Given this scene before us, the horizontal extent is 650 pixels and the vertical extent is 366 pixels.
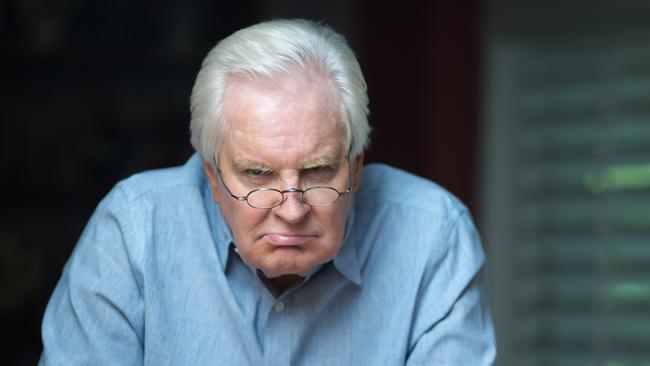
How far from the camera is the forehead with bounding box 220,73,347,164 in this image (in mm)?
1930

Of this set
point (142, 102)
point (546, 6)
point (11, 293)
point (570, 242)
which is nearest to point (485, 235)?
point (570, 242)

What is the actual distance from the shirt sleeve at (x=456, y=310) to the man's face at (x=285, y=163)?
27 centimetres

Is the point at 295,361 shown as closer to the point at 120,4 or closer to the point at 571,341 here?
the point at 571,341

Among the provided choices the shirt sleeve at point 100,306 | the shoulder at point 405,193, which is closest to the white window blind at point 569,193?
the shoulder at point 405,193

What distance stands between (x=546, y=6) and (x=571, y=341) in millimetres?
1420

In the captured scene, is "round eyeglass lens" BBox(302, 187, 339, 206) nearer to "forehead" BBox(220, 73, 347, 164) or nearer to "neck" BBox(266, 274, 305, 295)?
"forehead" BBox(220, 73, 347, 164)

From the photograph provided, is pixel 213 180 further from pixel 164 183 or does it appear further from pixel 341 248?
pixel 341 248

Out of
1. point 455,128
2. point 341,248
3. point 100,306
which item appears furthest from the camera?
point 455,128

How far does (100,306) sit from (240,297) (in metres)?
0.29

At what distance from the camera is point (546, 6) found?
4.46 metres

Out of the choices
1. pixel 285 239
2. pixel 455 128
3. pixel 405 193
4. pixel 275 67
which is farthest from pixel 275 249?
pixel 455 128

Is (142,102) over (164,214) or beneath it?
beneath

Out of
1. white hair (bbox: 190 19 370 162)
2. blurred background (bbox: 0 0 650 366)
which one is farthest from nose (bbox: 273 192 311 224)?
blurred background (bbox: 0 0 650 366)

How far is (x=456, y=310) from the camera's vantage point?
217 cm
